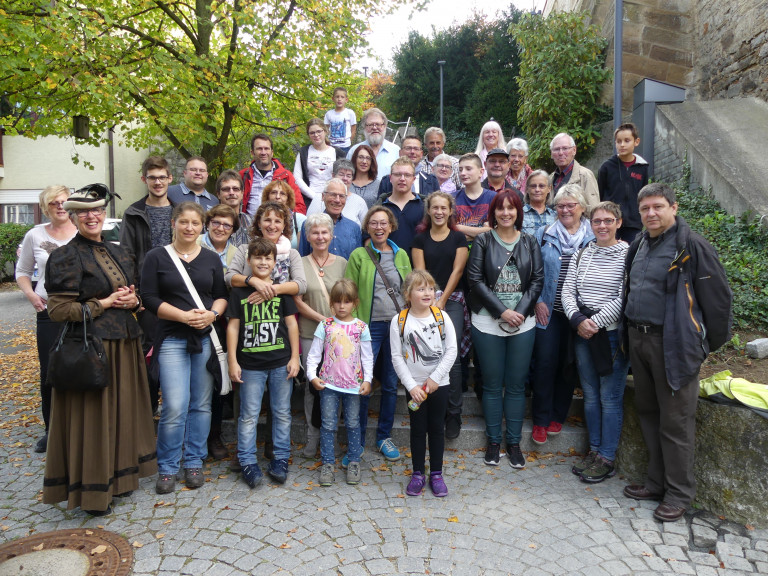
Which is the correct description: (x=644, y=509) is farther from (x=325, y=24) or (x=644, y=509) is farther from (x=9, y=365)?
(x=325, y=24)

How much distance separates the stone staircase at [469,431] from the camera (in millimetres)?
4629

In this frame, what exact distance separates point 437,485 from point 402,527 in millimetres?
520

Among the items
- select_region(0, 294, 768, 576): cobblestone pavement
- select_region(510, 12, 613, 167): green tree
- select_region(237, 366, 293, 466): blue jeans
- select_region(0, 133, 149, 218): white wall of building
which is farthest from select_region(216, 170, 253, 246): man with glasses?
select_region(0, 133, 149, 218): white wall of building

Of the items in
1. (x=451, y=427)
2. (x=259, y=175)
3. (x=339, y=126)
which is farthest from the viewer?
(x=339, y=126)

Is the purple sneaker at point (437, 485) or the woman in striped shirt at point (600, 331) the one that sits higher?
the woman in striped shirt at point (600, 331)

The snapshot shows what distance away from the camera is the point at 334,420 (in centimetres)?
422

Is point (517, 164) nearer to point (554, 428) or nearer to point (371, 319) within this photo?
point (371, 319)

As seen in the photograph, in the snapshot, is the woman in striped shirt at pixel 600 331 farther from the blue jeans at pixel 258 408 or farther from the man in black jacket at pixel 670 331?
the blue jeans at pixel 258 408

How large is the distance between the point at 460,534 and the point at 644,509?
4.33 ft

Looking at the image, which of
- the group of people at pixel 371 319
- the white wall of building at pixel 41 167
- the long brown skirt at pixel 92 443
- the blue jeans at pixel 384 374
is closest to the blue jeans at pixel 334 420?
the group of people at pixel 371 319

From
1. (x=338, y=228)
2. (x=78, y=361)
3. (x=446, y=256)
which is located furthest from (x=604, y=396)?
(x=78, y=361)

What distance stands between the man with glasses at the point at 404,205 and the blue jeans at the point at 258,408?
159 cm

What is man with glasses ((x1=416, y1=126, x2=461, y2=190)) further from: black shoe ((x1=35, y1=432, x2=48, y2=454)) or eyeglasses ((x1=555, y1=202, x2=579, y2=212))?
black shoe ((x1=35, y1=432, x2=48, y2=454))

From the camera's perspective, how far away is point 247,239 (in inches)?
189
